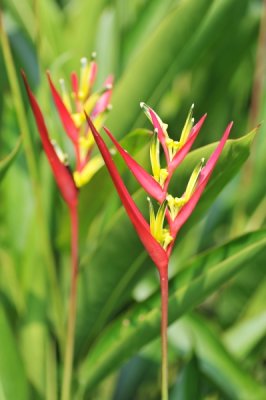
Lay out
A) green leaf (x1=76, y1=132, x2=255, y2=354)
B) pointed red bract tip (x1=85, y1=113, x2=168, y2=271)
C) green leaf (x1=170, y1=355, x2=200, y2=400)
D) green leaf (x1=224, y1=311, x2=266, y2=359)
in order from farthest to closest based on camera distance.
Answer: green leaf (x1=224, y1=311, x2=266, y2=359) < green leaf (x1=170, y1=355, x2=200, y2=400) < green leaf (x1=76, y1=132, x2=255, y2=354) < pointed red bract tip (x1=85, y1=113, x2=168, y2=271)

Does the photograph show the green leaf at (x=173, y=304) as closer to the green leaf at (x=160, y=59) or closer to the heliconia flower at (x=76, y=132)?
the heliconia flower at (x=76, y=132)

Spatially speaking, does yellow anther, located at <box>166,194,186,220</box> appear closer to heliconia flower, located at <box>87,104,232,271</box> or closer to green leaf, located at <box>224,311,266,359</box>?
heliconia flower, located at <box>87,104,232,271</box>

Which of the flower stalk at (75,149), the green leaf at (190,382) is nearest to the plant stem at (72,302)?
the flower stalk at (75,149)

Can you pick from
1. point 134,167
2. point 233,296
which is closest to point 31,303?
point 233,296

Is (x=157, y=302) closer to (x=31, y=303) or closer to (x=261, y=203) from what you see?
(x=31, y=303)

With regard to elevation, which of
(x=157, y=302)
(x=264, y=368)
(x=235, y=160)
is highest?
(x=235, y=160)

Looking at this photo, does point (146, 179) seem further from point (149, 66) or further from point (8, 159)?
point (149, 66)

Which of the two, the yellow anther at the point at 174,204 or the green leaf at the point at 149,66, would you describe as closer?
the yellow anther at the point at 174,204

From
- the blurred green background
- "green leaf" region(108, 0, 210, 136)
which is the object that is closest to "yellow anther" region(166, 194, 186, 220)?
the blurred green background
